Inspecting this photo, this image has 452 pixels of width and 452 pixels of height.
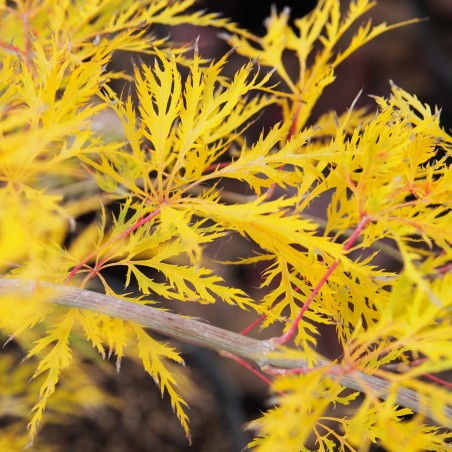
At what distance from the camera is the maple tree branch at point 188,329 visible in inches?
11.4

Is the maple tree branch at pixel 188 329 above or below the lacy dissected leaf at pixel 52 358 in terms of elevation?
above

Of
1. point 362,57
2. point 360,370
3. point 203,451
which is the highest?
point 360,370

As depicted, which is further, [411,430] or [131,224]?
[131,224]

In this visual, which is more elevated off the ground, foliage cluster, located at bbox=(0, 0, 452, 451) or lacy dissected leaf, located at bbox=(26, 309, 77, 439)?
foliage cluster, located at bbox=(0, 0, 452, 451)

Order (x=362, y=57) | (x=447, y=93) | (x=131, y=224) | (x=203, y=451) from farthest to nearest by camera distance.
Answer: (x=362, y=57)
(x=447, y=93)
(x=203, y=451)
(x=131, y=224)

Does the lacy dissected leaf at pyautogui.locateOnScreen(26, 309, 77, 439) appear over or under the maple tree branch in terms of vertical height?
under

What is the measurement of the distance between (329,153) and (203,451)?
0.78 m

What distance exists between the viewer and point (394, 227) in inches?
10.8

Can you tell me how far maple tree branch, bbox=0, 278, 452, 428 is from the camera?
0.29 meters

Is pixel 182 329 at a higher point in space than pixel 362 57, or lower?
higher

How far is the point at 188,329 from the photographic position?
0.30 meters

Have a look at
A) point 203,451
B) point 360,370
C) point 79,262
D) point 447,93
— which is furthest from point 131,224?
point 447,93

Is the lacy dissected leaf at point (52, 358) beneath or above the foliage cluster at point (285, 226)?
beneath

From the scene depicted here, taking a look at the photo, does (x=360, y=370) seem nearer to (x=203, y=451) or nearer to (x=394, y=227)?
(x=394, y=227)
